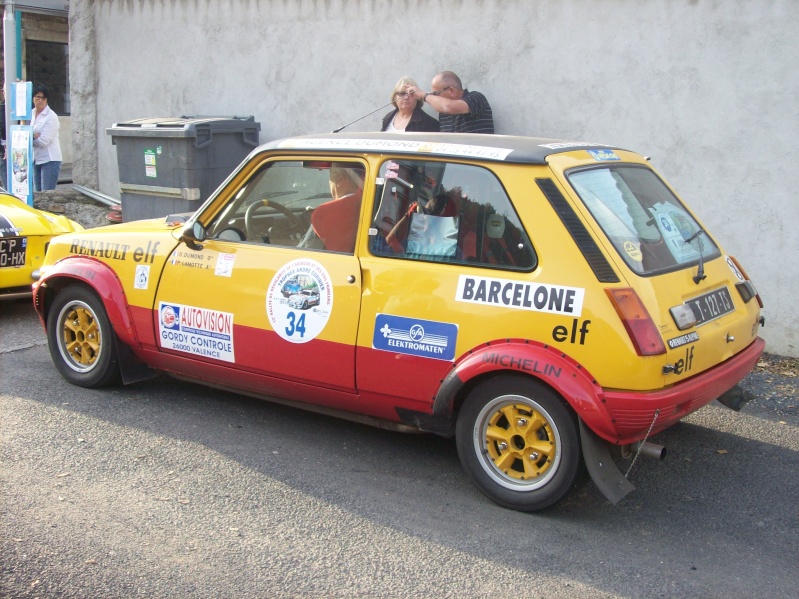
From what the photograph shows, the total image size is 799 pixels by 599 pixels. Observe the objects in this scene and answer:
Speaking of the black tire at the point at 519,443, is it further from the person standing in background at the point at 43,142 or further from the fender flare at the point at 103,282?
the person standing in background at the point at 43,142

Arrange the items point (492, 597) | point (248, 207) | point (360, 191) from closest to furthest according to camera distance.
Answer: point (492, 597) → point (360, 191) → point (248, 207)

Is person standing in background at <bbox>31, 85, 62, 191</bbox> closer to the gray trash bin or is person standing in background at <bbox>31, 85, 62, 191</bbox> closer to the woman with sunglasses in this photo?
the gray trash bin

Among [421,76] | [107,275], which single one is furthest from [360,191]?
[421,76]

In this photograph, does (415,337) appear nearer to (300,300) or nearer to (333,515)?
(300,300)

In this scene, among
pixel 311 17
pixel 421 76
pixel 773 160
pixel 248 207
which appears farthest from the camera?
Answer: pixel 311 17

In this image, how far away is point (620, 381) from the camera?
12.2 feet

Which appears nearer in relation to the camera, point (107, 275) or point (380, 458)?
point (380, 458)

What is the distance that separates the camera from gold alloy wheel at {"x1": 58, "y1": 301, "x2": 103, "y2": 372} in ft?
18.0

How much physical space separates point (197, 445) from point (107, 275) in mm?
1243

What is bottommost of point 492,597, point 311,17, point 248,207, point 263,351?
point 492,597

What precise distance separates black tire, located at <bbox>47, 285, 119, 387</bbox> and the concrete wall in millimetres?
4125

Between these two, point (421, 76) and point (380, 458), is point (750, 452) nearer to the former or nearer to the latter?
point (380, 458)

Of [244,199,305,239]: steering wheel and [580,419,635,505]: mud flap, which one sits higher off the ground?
[244,199,305,239]: steering wheel

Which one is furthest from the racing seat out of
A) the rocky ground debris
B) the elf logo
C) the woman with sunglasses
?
the rocky ground debris
